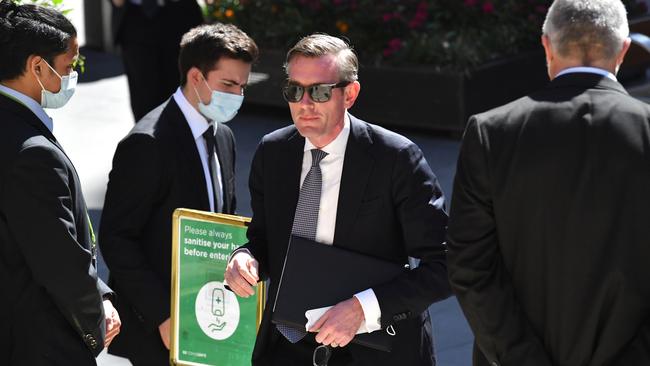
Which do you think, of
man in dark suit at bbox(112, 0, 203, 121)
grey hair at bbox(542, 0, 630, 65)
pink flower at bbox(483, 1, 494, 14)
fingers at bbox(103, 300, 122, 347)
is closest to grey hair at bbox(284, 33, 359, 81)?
grey hair at bbox(542, 0, 630, 65)

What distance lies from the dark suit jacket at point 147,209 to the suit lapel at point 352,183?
0.99m

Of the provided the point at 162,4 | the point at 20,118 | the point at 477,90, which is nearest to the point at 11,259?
the point at 20,118

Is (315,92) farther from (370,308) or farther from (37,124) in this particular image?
(37,124)

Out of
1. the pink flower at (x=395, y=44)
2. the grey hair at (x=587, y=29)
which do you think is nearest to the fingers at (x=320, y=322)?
the grey hair at (x=587, y=29)

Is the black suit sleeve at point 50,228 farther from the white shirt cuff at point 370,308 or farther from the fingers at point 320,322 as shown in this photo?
the white shirt cuff at point 370,308

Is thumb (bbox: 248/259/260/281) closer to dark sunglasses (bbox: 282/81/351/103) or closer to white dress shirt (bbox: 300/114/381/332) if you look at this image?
white dress shirt (bbox: 300/114/381/332)

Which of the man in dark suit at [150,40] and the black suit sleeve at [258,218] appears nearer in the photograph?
the black suit sleeve at [258,218]

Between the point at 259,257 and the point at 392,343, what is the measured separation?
0.58 metres

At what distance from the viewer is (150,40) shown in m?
9.37

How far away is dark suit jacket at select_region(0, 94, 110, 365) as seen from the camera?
3.64 metres

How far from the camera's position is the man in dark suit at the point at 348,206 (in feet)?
12.3

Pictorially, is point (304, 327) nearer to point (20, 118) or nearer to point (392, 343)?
point (392, 343)

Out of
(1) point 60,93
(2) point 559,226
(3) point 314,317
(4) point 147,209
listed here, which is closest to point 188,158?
(4) point 147,209

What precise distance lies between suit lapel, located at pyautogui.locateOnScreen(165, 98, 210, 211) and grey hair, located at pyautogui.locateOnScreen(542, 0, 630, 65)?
1.86 m
